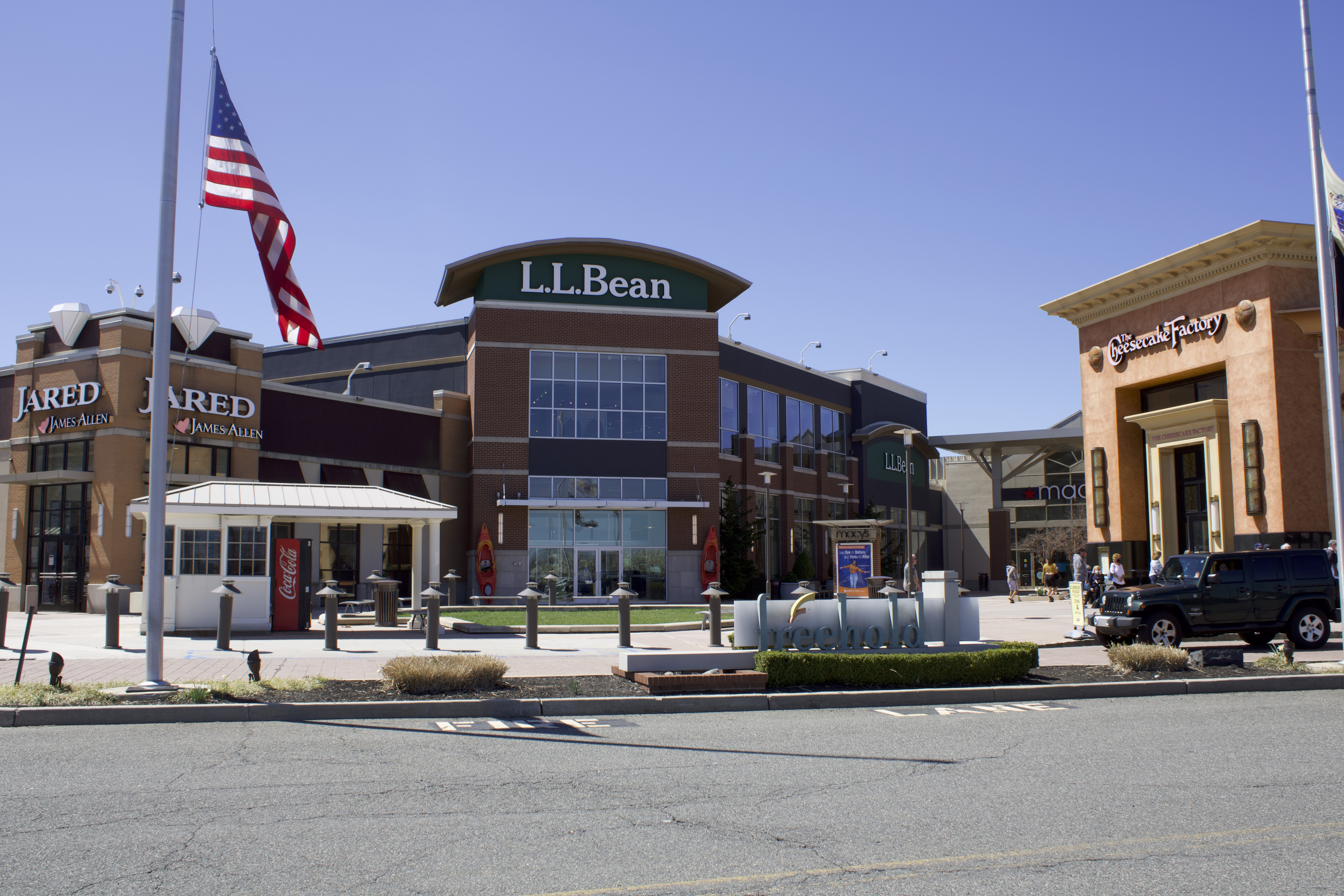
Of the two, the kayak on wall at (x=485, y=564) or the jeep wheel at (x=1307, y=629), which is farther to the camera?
the kayak on wall at (x=485, y=564)

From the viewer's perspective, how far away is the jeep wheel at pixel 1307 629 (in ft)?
62.3

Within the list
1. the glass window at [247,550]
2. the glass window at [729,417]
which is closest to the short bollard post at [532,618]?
the glass window at [247,550]

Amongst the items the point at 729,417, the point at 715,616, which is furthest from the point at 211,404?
the point at 729,417

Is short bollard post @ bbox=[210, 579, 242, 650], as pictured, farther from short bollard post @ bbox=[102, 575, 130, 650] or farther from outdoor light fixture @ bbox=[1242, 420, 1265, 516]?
outdoor light fixture @ bbox=[1242, 420, 1265, 516]

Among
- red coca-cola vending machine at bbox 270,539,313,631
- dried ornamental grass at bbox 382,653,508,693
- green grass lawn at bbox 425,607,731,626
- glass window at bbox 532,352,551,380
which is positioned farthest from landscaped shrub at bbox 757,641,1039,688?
glass window at bbox 532,352,551,380

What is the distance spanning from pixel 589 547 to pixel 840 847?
109 ft

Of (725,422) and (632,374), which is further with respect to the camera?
(725,422)

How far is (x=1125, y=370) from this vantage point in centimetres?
3369

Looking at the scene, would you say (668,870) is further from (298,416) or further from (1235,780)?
(298,416)

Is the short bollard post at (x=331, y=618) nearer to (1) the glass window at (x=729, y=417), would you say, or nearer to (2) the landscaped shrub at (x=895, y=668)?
(2) the landscaped shrub at (x=895, y=668)

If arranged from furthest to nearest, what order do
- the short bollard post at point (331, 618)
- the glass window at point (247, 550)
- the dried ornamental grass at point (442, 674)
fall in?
1. the glass window at point (247, 550)
2. the short bollard post at point (331, 618)
3. the dried ornamental grass at point (442, 674)

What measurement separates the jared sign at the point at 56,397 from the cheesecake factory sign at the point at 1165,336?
30.6m

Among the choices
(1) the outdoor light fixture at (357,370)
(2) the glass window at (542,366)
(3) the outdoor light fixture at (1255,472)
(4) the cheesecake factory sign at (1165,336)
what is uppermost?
(1) the outdoor light fixture at (357,370)

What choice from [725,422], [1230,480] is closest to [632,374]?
[725,422]
